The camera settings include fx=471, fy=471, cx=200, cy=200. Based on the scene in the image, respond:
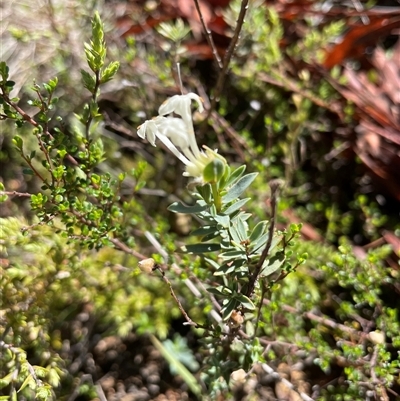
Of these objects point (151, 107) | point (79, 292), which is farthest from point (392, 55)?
point (79, 292)

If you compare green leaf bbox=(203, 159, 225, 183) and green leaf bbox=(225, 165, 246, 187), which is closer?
green leaf bbox=(203, 159, 225, 183)

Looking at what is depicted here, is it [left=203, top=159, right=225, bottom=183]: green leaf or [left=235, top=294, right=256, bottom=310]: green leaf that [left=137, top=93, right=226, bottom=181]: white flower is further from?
[left=235, top=294, right=256, bottom=310]: green leaf

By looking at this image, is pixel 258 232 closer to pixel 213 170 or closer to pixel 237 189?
pixel 237 189

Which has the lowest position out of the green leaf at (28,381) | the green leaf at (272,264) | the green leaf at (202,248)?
the green leaf at (28,381)

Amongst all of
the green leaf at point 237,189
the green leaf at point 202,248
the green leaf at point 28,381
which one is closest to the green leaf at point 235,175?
the green leaf at point 237,189

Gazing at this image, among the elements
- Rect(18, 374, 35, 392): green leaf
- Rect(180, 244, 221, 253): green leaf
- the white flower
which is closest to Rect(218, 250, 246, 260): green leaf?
Rect(180, 244, 221, 253): green leaf

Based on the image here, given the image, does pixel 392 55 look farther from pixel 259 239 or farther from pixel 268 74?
pixel 259 239

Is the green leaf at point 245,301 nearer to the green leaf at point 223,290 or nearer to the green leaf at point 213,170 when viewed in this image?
the green leaf at point 223,290

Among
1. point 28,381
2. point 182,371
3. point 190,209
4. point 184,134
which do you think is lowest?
point 182,371

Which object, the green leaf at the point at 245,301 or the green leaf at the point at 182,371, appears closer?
the green leaf at the point at 245,301

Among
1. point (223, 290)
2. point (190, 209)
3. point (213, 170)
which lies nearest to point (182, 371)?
point (223, 290)

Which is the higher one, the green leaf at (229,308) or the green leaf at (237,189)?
the green leaf at (237,189)
